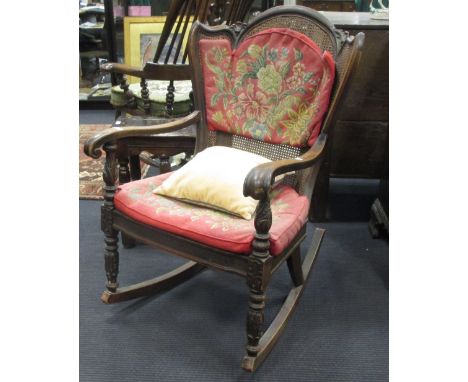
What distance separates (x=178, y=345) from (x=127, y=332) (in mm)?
199

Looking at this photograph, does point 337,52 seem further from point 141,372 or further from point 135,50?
point 135,50

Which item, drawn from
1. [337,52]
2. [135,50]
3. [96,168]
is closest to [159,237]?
[337,52]

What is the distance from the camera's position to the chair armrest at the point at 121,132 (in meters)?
1.53

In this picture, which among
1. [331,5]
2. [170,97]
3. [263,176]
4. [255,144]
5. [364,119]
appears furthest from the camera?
[331,5]

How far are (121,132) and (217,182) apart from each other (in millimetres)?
393

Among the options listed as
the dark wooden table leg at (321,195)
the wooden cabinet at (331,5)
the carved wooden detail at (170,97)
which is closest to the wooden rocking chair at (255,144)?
the carved wooden detail at (170,97)

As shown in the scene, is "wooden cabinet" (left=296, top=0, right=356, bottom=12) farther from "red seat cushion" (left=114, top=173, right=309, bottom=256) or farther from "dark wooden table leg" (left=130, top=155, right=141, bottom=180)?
"red seat cushion" (left=114, top=173, right=309, bottom=256)

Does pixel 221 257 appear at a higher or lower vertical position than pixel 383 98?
lower

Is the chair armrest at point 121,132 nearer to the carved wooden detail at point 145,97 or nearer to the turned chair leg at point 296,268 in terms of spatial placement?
the carved wooden detail at point 145,97

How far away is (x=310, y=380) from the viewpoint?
4.92ft

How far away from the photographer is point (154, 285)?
1.88 meters

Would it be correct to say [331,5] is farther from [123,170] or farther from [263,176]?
[263,176]

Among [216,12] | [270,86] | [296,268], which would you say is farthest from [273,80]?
[216,12]

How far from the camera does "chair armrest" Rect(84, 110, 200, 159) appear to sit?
1534 millimetres
